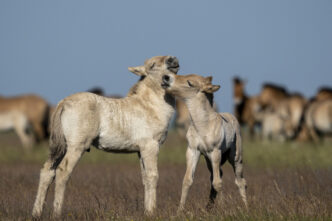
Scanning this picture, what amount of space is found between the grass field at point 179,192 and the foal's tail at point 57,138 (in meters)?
0.74

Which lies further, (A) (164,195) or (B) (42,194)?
(A) (164,195)

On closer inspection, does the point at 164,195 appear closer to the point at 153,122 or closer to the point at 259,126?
the point at 153,122

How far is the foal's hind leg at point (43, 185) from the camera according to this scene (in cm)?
605

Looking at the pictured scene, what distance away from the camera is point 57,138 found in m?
6.06

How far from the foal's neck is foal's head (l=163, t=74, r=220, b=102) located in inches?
2.6

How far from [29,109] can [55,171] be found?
43.0 ft

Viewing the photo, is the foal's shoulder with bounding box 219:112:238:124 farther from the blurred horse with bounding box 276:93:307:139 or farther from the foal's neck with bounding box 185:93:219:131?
the blurred horse with bounding box 276:93:307:139

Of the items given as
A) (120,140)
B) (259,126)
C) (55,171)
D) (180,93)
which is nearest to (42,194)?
(55,171)

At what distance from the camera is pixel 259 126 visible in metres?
28.0

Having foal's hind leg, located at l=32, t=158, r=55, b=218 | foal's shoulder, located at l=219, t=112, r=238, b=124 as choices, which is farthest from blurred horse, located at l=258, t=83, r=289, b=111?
foal's hind leg, located at l=32, t=158, r=55, b=218

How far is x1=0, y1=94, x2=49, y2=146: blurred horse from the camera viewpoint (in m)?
18.5

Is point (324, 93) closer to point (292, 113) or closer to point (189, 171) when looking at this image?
point (292, 113)

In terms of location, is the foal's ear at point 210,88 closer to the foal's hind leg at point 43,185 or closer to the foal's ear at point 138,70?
the foal's ear at point 138,70

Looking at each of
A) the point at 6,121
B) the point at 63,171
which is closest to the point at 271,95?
the point at 6,121
